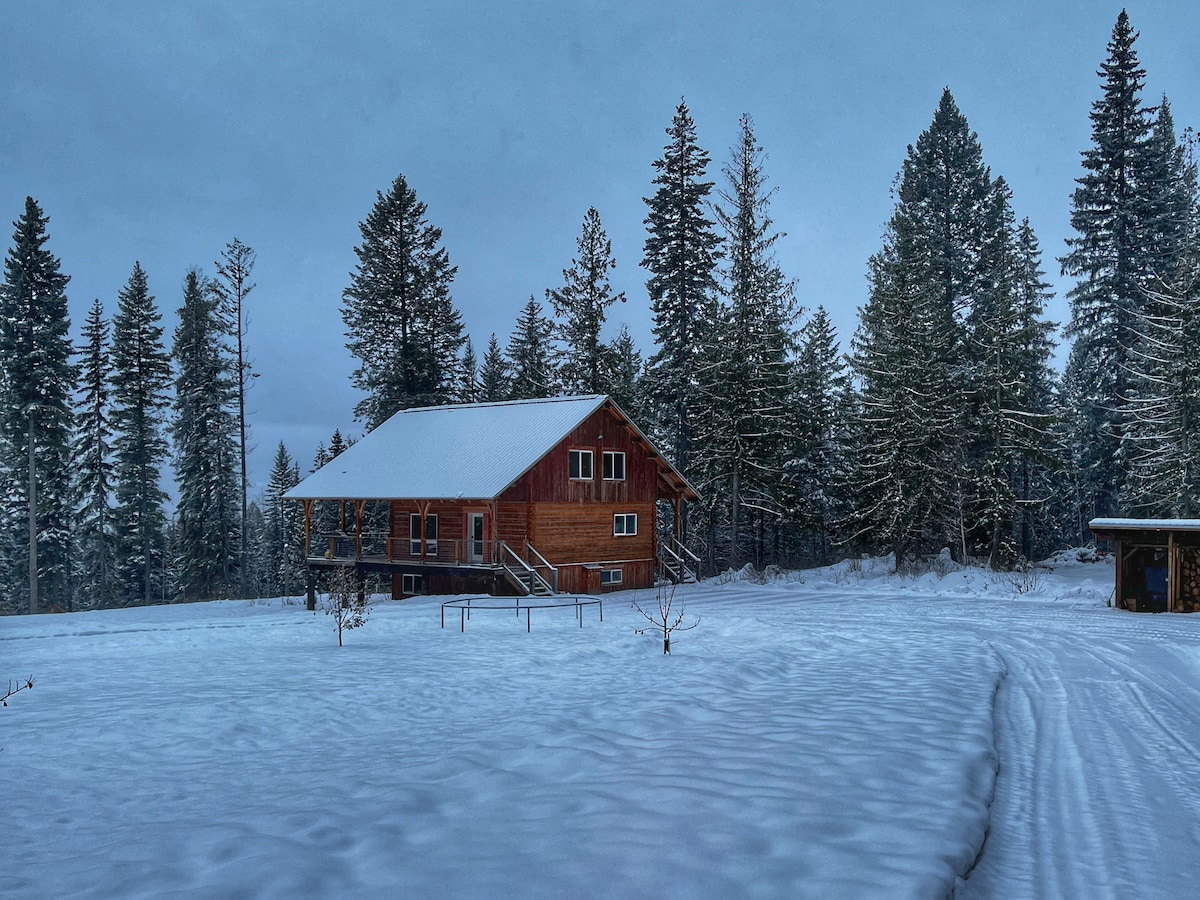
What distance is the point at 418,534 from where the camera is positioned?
32375 millimetres

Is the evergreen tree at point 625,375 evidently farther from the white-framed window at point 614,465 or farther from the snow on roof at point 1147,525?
the snow on roof at point 1147,525

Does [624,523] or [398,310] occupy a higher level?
[398,310]

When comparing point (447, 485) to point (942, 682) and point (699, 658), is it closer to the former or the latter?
point (699, 658)

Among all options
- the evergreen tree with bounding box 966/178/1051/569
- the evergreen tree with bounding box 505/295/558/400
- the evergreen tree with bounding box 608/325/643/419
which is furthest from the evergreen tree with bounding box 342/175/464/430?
the evergreen tree with bounding box 966/178/1051/569

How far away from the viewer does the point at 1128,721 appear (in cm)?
924

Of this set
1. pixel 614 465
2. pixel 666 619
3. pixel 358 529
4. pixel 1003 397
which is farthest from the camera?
pixel 1003 397

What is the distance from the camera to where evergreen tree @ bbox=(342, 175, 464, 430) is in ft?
139

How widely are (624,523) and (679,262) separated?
13.5 m

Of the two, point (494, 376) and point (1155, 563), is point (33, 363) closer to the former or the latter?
point (494, 376)

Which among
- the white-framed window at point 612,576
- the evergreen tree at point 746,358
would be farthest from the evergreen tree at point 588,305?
the white-framed window at point 612,576

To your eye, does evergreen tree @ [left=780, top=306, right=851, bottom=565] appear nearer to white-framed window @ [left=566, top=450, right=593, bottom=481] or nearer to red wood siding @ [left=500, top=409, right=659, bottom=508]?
red wood siding @ [left=500, top=409, right=659, bottom=508]

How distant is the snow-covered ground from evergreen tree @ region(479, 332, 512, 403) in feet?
123

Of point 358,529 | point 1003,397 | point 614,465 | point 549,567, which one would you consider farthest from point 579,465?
point 1003,397

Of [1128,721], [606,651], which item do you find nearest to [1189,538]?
[1128,721]
